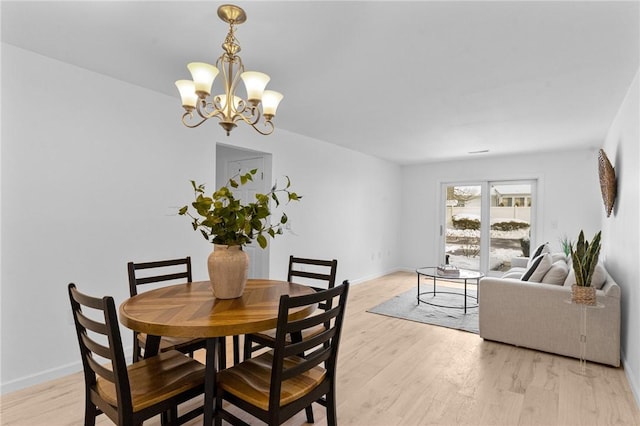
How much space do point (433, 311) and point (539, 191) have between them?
318cm

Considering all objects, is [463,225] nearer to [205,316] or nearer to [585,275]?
[585,275]

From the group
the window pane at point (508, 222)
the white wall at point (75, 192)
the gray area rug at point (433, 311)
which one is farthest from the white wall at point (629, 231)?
the white wall at point (75, 192)

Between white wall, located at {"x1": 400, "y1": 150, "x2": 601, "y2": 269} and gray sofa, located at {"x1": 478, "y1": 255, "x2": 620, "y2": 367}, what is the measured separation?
290cm

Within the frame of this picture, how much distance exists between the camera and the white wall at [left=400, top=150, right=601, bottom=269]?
5426 millimetres

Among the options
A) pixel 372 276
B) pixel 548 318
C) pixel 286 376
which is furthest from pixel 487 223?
pixel 286 376

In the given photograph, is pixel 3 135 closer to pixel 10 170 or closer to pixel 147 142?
pixel 10 170

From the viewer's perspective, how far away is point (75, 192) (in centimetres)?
264

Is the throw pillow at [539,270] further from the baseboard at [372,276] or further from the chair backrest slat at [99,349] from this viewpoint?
the chair backrest slat at [99,349]

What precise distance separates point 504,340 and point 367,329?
1.34m

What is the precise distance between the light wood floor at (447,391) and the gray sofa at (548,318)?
108 mm

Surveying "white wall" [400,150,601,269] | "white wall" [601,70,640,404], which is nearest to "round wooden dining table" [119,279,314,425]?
"white wall" [601,70,640,404]

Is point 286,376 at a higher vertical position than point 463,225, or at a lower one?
lower

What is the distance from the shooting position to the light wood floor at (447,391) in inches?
82.7

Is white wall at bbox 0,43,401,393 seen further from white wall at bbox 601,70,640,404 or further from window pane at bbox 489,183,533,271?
window pane at bbox 489,183,533,271
